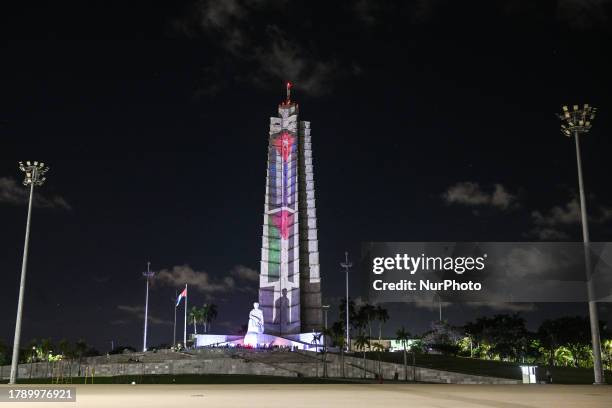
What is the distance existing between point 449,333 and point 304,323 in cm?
5113

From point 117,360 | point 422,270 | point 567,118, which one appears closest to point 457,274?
point 422,270

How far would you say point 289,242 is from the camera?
92.3 metres

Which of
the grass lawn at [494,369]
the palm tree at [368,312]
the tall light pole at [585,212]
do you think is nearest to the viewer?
the tall light pole at [585,212]

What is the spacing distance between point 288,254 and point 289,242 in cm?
173

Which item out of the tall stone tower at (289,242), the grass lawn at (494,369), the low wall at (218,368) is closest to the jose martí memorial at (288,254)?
the tall stone tower at (289,242)

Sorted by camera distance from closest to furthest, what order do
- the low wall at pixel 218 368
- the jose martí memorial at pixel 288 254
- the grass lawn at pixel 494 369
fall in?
the grass lawn at pixel 494 369
the low wall at pixel 218 368
the jose martí memorial at pixel 288 254

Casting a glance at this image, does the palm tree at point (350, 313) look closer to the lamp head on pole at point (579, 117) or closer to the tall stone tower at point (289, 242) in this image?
the tall stone tower at point (289, 242)

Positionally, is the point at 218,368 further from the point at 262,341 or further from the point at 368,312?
the point at 368,312

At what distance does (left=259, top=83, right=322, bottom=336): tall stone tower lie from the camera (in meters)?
91.0

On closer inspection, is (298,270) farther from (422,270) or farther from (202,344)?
(422,270)

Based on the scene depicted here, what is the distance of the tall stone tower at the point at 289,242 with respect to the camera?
91000mm

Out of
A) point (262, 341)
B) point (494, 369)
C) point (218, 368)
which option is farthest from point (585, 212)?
point (262, 341)

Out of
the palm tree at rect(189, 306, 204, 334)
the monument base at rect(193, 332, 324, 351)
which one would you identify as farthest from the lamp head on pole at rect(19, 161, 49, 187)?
the palm tree at rect(189, 306, 204, 334)

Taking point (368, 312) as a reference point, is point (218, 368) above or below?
below
